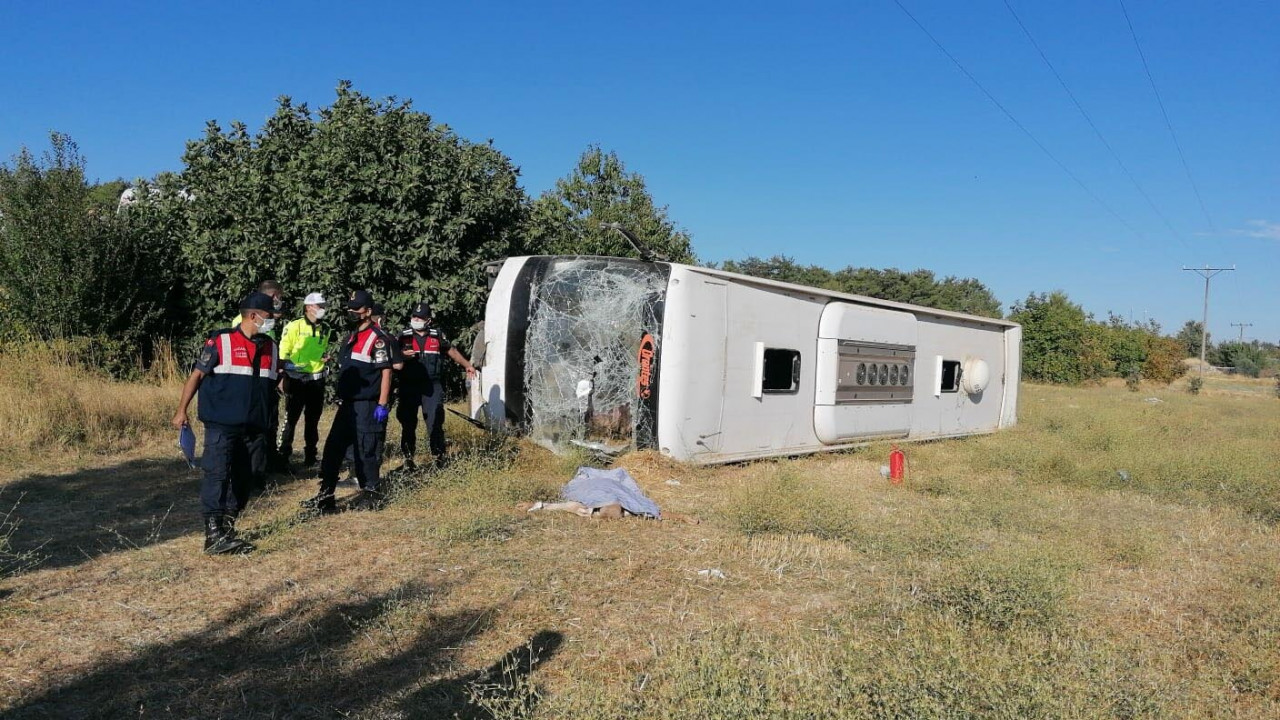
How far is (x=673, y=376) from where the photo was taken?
8797 mm

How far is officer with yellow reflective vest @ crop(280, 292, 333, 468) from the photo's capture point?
7.98 m

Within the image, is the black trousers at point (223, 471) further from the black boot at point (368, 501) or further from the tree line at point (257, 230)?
the tree line at point (257, 230)

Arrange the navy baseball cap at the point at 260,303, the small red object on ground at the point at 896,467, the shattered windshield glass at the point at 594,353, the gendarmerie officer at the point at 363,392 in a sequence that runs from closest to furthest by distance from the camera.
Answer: the navy baseball cap at the point at 260,303 → the gendarmerie officer at the point at 363,392 → the shattered windshield glass at the point at 594,353 → the small red object on ground at the point at 896,467

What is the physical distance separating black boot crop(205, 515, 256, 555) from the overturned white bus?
157 inches

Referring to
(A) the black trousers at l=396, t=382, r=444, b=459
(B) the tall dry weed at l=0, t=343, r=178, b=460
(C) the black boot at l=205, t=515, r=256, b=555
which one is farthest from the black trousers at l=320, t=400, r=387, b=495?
(B) the tall dry weed at l=0, t=343, r=178, b=460

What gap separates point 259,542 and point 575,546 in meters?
2.06

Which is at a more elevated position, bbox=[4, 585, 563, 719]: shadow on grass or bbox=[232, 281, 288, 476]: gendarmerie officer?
bbox=[232, 281, 288, 476]: gendarmerie officer

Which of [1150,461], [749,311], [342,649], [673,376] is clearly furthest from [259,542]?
[1150,461]

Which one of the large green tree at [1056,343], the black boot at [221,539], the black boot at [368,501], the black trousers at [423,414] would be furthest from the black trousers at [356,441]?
the large green tree at [1056,343]

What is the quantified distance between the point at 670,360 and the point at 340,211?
261 inches

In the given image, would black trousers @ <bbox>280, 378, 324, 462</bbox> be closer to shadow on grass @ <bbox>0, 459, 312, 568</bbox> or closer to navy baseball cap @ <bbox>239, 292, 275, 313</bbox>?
shadow on grass @ <bbox>0, 459, 312, 568</bbox>

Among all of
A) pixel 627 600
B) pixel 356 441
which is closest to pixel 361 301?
pixel 356 441

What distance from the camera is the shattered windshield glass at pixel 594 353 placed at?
29.7ft

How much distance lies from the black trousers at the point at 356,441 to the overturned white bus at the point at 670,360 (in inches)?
100
